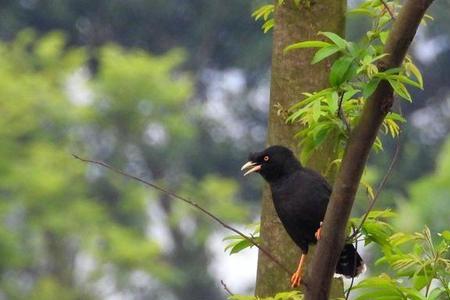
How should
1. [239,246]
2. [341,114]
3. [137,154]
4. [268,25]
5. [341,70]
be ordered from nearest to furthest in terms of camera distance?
[341,70]
[341,114]
[239,246]
[268,25]
[137,154]

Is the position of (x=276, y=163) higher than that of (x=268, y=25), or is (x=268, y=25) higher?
(x=268, y=25)

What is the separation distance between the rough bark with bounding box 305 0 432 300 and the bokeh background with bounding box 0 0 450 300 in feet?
A: 69.3

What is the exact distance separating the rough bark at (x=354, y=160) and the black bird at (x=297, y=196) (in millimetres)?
971

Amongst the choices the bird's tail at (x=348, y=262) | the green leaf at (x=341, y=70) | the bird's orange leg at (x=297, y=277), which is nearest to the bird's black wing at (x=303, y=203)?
the bird's orange leg at (x=297, y=277)

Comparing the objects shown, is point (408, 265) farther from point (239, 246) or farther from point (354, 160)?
point (239, 246)

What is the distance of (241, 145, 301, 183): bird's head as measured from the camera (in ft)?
19.8

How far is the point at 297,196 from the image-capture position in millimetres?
6062

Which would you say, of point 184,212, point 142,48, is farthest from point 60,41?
point 184,212

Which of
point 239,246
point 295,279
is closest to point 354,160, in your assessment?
point 239,246

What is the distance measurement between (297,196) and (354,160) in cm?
150

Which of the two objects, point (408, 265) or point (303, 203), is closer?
point (408, 265)

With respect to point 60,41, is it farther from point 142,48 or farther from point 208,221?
point 208,221

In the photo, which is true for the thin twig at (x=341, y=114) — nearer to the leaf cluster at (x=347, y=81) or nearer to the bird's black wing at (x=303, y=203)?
the leaf cluster at (x=347, y=81)

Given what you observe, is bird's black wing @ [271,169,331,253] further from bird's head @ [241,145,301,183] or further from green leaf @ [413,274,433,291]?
green leaf @ [413,274,433,291]
